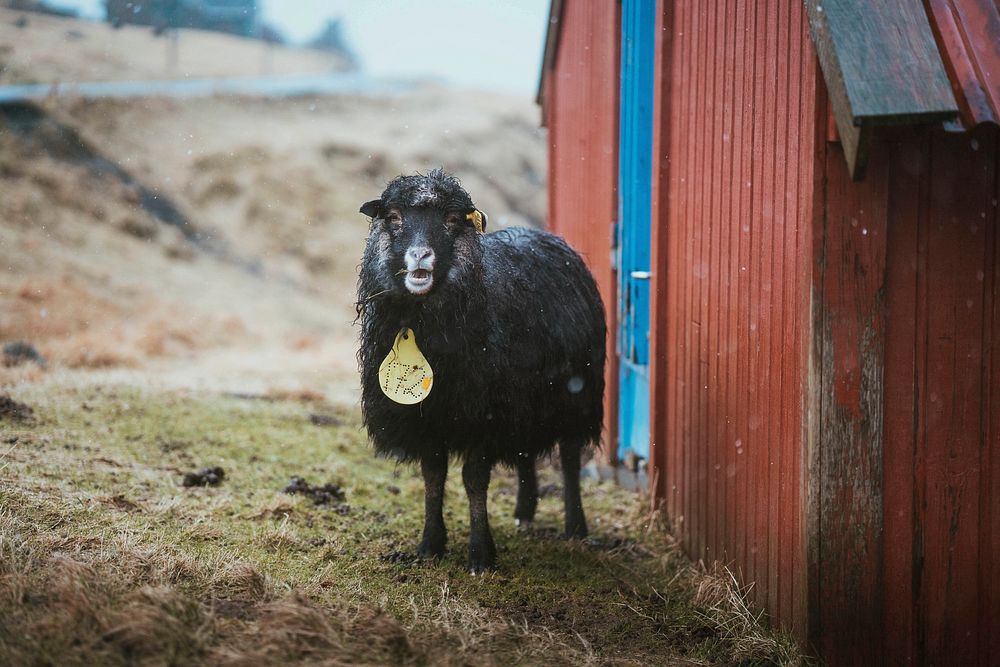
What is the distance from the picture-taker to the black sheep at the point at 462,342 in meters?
5.13

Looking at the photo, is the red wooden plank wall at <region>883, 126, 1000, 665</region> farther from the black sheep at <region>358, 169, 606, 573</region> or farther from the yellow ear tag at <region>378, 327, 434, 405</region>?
the yellow ear tag at <region>378, 327, 434, 405</region>

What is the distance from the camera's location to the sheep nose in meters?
4.86

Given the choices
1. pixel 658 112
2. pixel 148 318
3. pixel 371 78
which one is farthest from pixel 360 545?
pixel 371 78

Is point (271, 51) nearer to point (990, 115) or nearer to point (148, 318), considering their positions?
point (148, 318)

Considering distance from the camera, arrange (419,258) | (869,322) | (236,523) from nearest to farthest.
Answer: (869,322) → (419,258) → (236,523)

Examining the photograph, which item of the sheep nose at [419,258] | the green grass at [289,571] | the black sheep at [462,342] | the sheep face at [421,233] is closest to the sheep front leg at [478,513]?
the black sheep at [462,342]

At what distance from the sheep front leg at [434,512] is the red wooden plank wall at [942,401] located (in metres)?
2.65

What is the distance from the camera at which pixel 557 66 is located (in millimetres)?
10898

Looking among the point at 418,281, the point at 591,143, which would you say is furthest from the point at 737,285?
the point at 591,143

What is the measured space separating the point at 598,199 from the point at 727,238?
334 centimetres

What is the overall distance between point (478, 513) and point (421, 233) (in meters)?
1.83

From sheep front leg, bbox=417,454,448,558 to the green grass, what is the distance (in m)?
0.16

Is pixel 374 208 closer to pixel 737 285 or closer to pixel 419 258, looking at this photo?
pixel 419 258

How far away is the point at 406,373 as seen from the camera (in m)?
5.23
